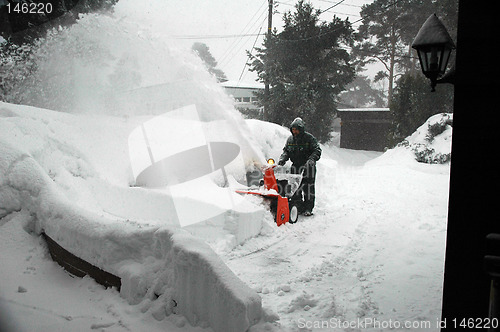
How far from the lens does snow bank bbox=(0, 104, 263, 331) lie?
257 cm

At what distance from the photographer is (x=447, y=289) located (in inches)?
89.4

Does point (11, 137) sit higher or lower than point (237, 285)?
higher

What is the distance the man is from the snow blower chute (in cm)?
28

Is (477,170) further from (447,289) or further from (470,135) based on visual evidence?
(447,289)

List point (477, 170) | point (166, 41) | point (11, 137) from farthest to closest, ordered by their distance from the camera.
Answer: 1. point (166, 41)
2. point (11, 137)
3. point (477, 170)

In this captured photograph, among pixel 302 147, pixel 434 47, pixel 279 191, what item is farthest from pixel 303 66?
pixel 434 47

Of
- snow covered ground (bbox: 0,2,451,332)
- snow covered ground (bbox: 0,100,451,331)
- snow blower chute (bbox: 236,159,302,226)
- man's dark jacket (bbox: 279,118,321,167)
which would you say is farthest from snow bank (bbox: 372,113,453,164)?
snow blower chute (bbox: 236,159,302,226)

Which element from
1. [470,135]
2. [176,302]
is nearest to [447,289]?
[470,135]

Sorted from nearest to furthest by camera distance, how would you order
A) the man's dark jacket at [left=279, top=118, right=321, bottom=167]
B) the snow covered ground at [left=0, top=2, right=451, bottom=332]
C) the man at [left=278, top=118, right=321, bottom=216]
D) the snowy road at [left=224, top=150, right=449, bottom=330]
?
the snow covered ground at [left=0, top=2, right=451, bottom=332] < the snowy road at [left=224, top=150, right=449, bottom=330] < the man at [left=278, top=118, right=321, bottom=216] < the man's dark jacket at [left=279, top=118, right=321, bottom=167]

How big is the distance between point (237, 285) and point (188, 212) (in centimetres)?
252

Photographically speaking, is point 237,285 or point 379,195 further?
point 379,195

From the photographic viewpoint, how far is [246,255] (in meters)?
4.78

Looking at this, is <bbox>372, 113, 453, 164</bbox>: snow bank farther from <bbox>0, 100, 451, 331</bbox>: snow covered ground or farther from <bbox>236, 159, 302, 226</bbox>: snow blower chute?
<bbox>236, 159, 302, 226</bbox>: snow blower chute

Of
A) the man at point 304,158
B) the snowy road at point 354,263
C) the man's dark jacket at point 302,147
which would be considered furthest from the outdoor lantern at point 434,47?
the man's dark jacket at point 302,147
